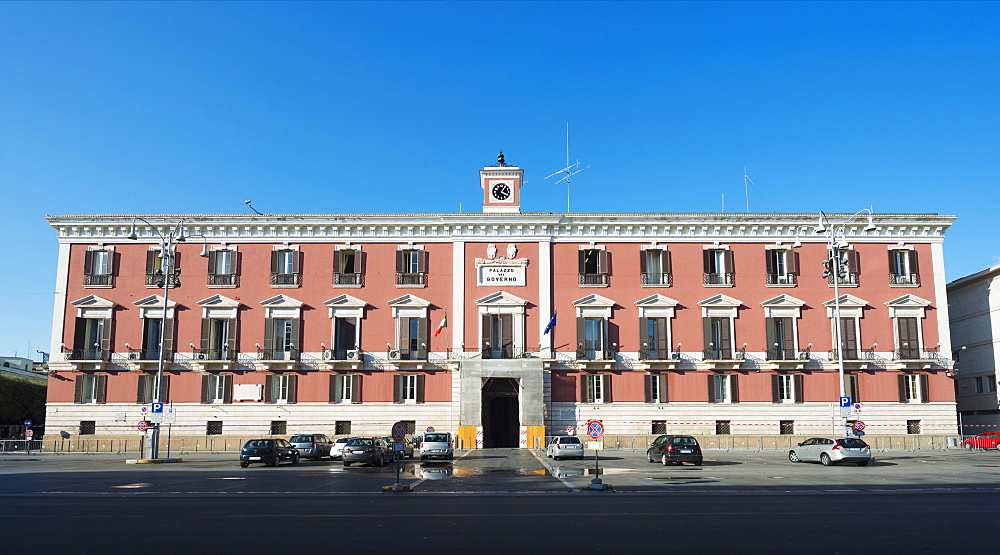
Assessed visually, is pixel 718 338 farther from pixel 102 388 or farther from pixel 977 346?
pixel 102 388

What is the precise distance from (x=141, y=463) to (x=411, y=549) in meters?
28.5

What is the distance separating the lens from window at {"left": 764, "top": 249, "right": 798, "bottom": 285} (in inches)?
1848

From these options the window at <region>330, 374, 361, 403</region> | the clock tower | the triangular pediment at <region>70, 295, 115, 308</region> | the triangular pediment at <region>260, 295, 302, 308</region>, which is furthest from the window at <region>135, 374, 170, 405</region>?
the clock tower

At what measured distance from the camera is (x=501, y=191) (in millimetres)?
48312

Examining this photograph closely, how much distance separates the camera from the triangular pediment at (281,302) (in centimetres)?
4647

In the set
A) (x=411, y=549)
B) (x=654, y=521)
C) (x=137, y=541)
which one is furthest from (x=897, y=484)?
(x=137, y=541)

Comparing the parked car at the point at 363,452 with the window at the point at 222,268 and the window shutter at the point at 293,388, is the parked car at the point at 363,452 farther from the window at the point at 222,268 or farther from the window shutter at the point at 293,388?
the window at the point at 222,268

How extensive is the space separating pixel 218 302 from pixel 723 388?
32.2m

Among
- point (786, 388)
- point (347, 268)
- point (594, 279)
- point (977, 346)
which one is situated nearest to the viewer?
point (786, 388)

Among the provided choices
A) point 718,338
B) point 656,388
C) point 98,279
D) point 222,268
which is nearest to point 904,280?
point 718,338

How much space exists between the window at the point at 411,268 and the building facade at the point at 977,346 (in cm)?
3588

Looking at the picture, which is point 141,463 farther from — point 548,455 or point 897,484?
point 897,484

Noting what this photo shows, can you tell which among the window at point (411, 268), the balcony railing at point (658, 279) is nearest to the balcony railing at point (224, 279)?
the window at point (411, 268)

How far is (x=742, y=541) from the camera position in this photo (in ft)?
40.7
